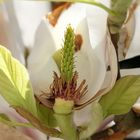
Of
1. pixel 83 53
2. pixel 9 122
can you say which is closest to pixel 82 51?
pixel 83 53

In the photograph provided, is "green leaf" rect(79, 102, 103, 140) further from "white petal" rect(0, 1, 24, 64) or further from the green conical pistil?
"white petal" rect(0, 1, 24, 64)

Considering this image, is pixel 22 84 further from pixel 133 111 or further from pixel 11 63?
pixel 133 111

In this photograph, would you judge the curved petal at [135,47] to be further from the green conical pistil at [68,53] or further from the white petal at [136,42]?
the green conical pistil at [68,53]

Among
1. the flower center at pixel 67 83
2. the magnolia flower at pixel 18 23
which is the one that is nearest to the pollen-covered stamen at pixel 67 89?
the flower center at pixel 67 83

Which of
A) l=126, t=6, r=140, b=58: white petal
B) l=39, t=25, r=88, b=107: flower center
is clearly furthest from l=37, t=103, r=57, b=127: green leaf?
l=126, t=6, r=140, b=58: white petal

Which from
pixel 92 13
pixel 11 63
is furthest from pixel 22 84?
pixel 92 13

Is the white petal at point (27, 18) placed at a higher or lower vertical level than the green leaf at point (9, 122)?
higher

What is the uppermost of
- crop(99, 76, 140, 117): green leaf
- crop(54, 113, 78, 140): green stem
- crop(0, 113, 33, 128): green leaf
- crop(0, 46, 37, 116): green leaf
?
crop(0, 46, 37, 116): green leaf
